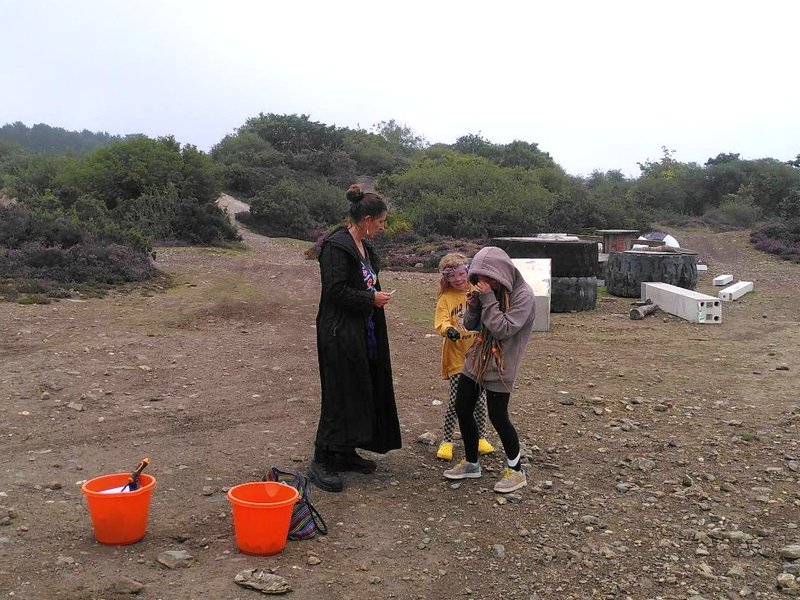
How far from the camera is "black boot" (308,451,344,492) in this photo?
409 cm

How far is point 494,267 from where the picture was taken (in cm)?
402

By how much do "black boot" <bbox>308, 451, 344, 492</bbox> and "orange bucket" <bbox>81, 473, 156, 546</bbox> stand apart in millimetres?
1045

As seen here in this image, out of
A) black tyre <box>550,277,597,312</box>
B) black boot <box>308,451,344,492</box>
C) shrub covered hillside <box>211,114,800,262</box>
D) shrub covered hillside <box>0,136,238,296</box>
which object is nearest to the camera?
black boot <box>308,451,344,492</box>

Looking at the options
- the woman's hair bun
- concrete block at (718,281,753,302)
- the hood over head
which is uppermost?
the woman's hair bun

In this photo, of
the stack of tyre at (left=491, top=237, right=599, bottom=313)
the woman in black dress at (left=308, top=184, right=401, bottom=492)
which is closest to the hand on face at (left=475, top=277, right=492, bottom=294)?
the woman in black dress at (left=308, top=184, right=401, bottom=492)

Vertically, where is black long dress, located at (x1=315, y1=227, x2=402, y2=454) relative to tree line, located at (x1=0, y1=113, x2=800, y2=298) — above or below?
below

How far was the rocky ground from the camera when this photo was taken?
10.4 feet

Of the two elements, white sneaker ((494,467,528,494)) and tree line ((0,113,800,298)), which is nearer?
white sneaker ((494,467,528,494))

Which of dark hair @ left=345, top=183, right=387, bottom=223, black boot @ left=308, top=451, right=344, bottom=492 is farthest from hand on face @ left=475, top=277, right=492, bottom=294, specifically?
black boot @ left=308, top=451, right=344, bottom=492

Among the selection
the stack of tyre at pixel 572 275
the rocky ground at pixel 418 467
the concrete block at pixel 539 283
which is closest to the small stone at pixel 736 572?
the rocky ground at pixel 418 467

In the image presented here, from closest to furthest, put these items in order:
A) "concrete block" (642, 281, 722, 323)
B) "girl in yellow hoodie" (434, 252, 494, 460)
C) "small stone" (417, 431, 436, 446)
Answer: "girl in yellow hoodie" (434, 252, 494, 460) < "small stone" (417, 431, 436, 446) < "concrete block" (642, 281, 722, 323)

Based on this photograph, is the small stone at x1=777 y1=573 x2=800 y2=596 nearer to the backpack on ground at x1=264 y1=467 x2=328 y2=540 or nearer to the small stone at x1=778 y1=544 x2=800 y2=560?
the small stone at x1=778 y1=544 x2=800 y2=560

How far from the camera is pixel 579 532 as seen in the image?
368 cm

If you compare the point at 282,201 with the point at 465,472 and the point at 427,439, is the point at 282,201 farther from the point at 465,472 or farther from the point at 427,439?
the point at 465,472
